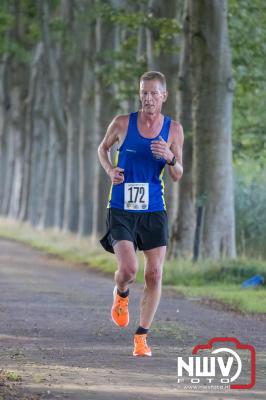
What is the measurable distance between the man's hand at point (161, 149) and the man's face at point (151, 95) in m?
0.30

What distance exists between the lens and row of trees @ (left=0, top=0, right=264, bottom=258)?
79.4ft

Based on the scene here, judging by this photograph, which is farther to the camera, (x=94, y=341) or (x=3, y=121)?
(x=3, y=121)

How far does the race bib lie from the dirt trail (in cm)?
121

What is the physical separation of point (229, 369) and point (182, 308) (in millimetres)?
6822

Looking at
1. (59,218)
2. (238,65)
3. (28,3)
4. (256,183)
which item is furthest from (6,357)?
(28,3)

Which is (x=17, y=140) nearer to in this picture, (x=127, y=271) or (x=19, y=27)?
(x=19, y=27)

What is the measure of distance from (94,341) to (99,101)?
80.3ft

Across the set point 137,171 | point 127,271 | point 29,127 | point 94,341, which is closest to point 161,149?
point 137,171

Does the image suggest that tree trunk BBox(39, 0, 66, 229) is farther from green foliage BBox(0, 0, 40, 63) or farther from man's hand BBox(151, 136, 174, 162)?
man's hand BBox(151, 136, 174, 162)

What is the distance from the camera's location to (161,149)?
10.5m

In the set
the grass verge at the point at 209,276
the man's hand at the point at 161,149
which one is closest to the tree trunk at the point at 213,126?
the grass verge at the point at 209,276

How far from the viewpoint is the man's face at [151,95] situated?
1069 centimetres

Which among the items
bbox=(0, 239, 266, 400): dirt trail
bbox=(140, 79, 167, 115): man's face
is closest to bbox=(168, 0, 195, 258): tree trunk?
bbox=(0, 239, 266, 400): dirt trail

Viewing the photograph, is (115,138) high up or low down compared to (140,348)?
up
